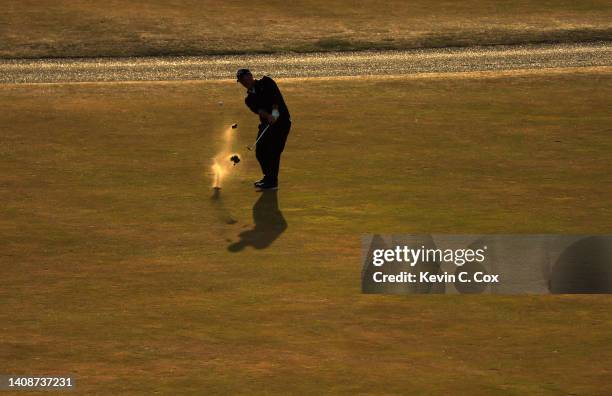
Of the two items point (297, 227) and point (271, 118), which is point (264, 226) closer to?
point (297, 227)

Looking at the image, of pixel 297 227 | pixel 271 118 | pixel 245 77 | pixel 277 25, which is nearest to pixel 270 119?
pixel 271 118

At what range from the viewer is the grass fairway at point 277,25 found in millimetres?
36250

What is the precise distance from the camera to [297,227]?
19547mm

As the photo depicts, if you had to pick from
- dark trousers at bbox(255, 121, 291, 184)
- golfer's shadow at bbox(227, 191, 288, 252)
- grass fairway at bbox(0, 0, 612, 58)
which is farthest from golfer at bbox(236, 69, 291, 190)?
grass fairway at bbox(0, 0, 612, 58)

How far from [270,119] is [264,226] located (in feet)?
7.40

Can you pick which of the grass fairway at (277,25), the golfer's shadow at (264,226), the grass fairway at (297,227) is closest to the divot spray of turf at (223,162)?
the grass fairway at (297,227)

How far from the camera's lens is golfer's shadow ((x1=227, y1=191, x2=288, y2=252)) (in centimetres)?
1877

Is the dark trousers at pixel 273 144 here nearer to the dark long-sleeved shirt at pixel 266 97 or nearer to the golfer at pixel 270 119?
the golfer at pixel 270 119

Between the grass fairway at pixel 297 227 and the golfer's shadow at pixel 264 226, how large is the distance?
0.42ft

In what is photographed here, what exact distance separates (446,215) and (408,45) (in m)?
17.0

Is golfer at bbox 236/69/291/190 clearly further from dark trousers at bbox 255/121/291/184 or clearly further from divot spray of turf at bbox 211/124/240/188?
divot spray of turf at bbox 211/124/240/188

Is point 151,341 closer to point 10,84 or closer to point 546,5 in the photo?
point 10,84

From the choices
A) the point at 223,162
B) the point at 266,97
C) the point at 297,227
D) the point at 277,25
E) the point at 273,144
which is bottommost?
the point at 297,227

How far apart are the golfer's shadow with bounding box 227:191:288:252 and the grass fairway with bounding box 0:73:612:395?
0.42 ft
